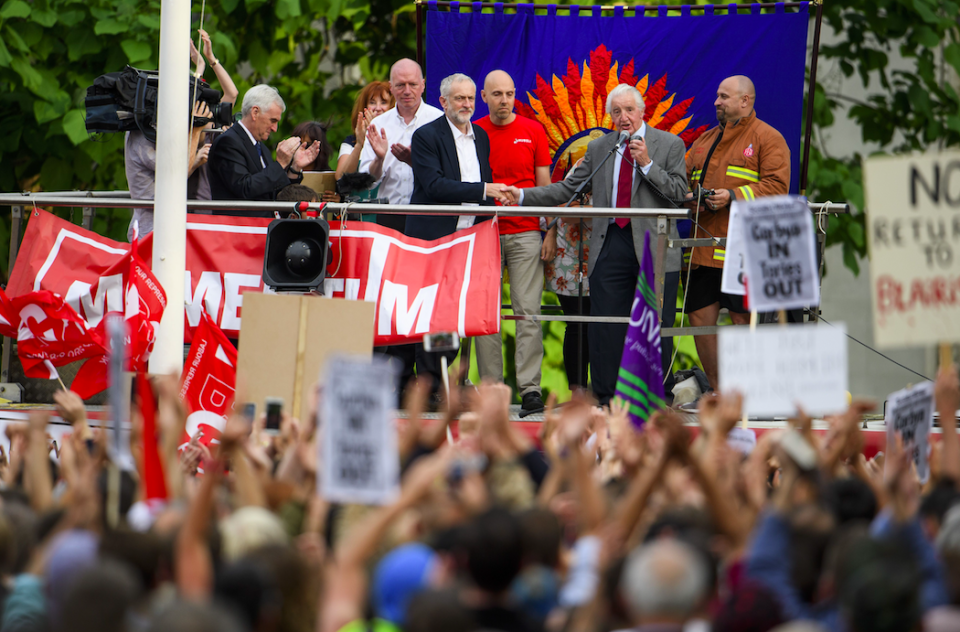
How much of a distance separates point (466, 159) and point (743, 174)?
173 centimetres

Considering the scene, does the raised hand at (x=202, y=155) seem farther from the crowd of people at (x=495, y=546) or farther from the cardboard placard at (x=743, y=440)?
the cardboard placard at (x=743, y=440)

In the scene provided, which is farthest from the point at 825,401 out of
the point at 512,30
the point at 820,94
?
the point at 820,94

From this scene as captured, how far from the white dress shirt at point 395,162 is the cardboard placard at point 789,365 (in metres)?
4.17

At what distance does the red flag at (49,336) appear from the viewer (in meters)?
7.41

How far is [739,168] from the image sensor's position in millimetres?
7957

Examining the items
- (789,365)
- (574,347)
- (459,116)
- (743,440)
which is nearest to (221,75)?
(459,116)

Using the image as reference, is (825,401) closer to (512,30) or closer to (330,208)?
(330,208)

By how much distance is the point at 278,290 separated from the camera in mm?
7512

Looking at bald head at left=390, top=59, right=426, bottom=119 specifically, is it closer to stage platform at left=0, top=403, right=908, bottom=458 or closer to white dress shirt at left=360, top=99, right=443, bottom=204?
white dress shirt at left=360, top=99, right=443, bottom=204

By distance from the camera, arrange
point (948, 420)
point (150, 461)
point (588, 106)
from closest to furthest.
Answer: point (150, 461) → point (948, 420) → point (588, 106)

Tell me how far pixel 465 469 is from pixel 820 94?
7.67 meters

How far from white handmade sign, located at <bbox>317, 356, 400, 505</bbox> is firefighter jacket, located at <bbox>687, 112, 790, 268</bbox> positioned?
4.60 metres

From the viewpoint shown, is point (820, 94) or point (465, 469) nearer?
point (465, 469)

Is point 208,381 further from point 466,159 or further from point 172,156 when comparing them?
point 466,159
